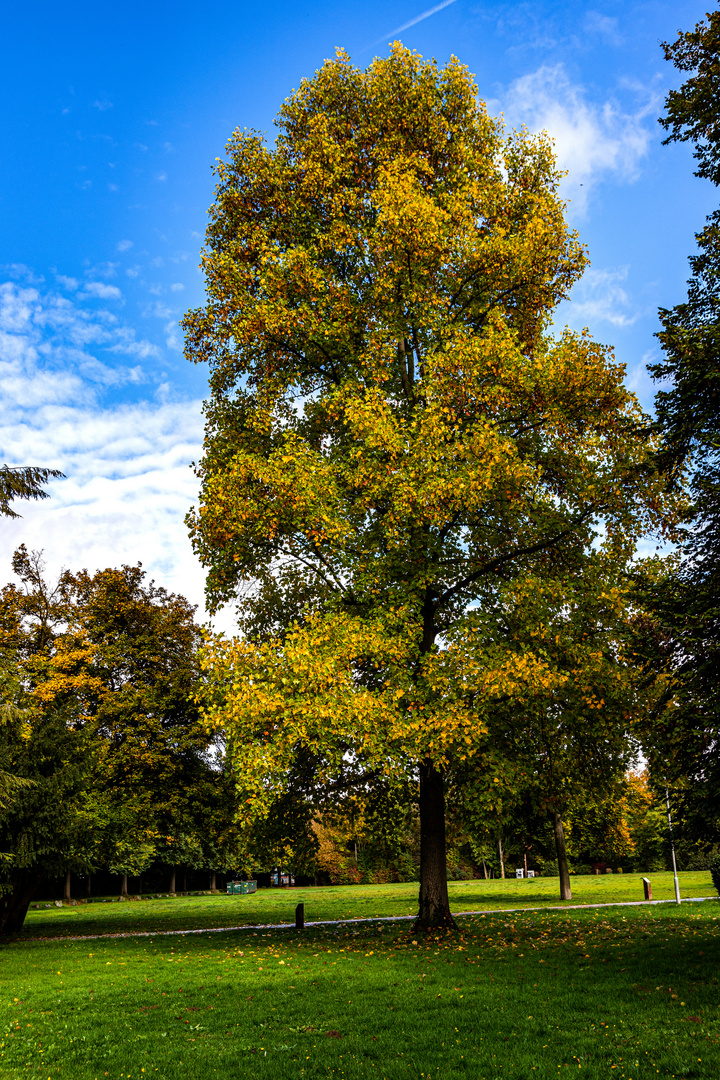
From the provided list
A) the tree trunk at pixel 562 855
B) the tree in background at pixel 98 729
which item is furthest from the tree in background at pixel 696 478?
the tree trunk at pixel 562 855

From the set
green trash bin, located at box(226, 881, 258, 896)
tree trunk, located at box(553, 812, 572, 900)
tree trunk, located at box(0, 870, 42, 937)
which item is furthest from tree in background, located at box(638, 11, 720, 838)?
green trash bin, located at box(226, 881, 258, 896)

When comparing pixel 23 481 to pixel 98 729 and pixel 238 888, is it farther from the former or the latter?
pixel 238 888

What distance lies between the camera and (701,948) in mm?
11617

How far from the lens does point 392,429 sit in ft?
43.8

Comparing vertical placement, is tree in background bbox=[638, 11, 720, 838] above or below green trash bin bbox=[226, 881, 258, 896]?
above

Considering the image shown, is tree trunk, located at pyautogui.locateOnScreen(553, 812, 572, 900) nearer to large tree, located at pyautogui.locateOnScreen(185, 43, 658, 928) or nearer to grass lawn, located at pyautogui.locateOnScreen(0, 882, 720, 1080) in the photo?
grass lawn, located at pyautogui.locateOnScreen(0, 882, 720, 1080)

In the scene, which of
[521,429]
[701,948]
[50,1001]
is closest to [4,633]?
[50,1001]

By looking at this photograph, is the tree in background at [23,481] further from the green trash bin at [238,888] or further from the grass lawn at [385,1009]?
the green trash bin at [238,888]

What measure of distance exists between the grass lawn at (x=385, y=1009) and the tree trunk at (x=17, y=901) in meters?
5.10

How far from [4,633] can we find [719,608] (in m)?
26.1

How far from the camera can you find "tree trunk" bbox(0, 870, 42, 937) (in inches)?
766

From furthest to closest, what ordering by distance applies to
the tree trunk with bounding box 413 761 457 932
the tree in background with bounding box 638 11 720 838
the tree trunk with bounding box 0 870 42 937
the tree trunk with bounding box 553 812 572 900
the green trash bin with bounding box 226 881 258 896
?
the green trash bin with bounding box 226 881 258 896, the tree trunk with bounding box 553 812 572 900, the tree trunk with bounding box 0 870 42 937, the tree trunk with bounding box 413 761 457 932, the tree in background with bounding box 638 11 720 838

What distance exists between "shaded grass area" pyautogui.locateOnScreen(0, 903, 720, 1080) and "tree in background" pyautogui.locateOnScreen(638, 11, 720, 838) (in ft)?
9.25

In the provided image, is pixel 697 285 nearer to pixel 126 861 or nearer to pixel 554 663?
pixel 554 663
